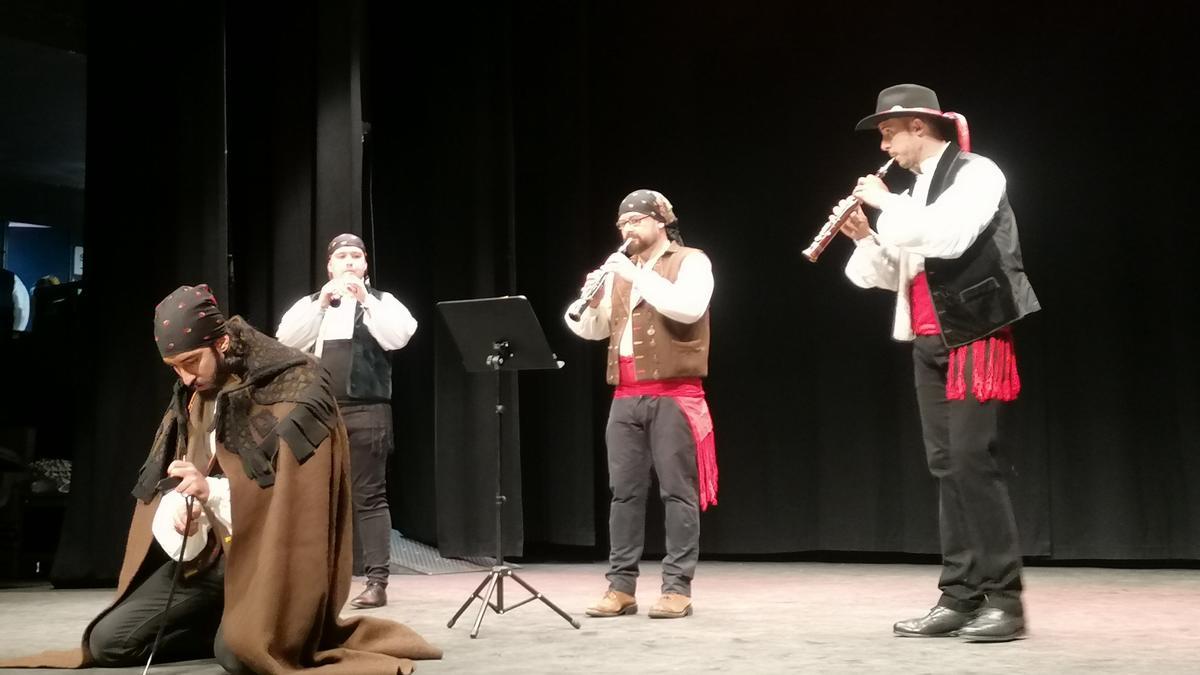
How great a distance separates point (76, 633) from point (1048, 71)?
15.1 feet

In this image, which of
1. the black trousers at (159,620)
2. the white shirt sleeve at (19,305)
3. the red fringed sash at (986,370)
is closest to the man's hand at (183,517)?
the black trousers at (159,620)

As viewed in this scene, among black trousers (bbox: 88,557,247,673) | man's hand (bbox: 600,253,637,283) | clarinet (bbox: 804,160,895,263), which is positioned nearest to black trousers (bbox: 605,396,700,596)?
man's hand (bbox: 600,253,637,283)

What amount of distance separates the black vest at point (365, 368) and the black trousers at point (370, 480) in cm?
6

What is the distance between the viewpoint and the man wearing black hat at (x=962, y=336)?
3674 mm

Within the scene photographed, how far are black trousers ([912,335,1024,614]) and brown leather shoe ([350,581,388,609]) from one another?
216cm

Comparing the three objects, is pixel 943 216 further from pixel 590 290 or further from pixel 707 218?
pixel 707 218

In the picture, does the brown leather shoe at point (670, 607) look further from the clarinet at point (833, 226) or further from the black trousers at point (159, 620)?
the black trousers at point (159, 620)

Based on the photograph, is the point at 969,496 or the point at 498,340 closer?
the point at 969,496

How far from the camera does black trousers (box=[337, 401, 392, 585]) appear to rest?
4.95m

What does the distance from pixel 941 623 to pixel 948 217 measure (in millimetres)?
1220

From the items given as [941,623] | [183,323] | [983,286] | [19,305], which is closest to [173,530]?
[183,323]

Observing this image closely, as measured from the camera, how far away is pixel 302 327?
16.5 ft

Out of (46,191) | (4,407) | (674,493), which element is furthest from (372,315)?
(46,191)

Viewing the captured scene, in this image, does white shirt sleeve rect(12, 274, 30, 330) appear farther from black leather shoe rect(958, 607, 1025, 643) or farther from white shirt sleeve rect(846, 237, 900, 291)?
black leather shoe rect(958, 607, 1025, 643)
